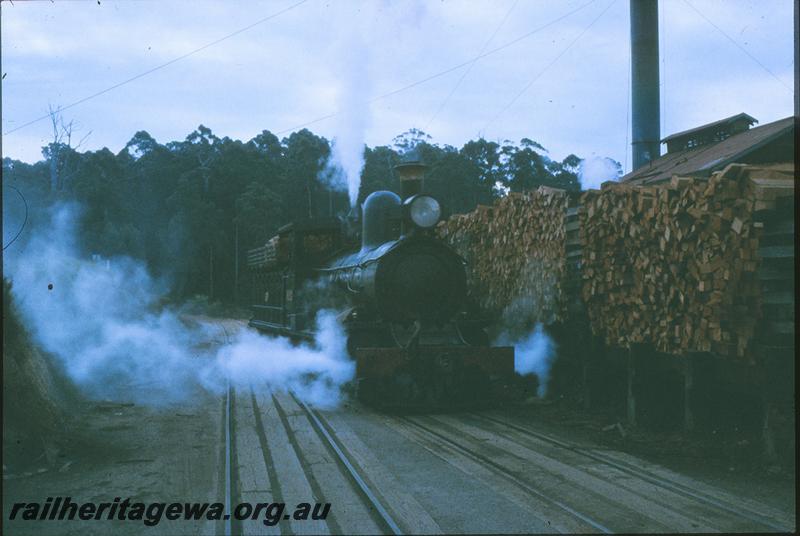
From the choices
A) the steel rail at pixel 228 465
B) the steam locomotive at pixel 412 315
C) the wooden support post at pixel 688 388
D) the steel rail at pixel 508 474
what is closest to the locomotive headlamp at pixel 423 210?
the steam locomotive at pixel 412 315

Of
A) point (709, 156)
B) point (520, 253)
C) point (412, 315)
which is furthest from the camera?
point (709, 156)

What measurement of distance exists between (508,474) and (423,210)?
486 centimetres

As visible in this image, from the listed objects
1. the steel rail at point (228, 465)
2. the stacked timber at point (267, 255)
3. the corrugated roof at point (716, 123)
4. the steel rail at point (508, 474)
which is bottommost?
the steel rail at point (228, 465)

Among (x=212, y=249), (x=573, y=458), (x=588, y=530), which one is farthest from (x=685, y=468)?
(x=212, y=249)

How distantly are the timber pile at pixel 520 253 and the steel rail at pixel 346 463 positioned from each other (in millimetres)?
3402

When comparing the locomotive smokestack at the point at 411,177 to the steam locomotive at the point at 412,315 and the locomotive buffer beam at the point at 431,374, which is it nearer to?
the steam locomotive at the point at 412,315

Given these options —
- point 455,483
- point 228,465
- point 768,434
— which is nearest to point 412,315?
point 228,465

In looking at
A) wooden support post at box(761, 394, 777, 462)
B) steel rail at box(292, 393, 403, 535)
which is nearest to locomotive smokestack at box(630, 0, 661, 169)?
steel rail at box(292, 393, 403, 535)

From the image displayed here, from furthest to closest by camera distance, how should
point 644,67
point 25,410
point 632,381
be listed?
point 644,67, point 632,381, point 25,410

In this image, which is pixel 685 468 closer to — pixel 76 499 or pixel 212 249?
pixel 76 499

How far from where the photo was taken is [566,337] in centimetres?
1068

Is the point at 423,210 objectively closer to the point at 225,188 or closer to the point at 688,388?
the point at 688,388

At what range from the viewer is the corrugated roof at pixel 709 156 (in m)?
14.4

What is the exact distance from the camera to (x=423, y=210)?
33.6ft
